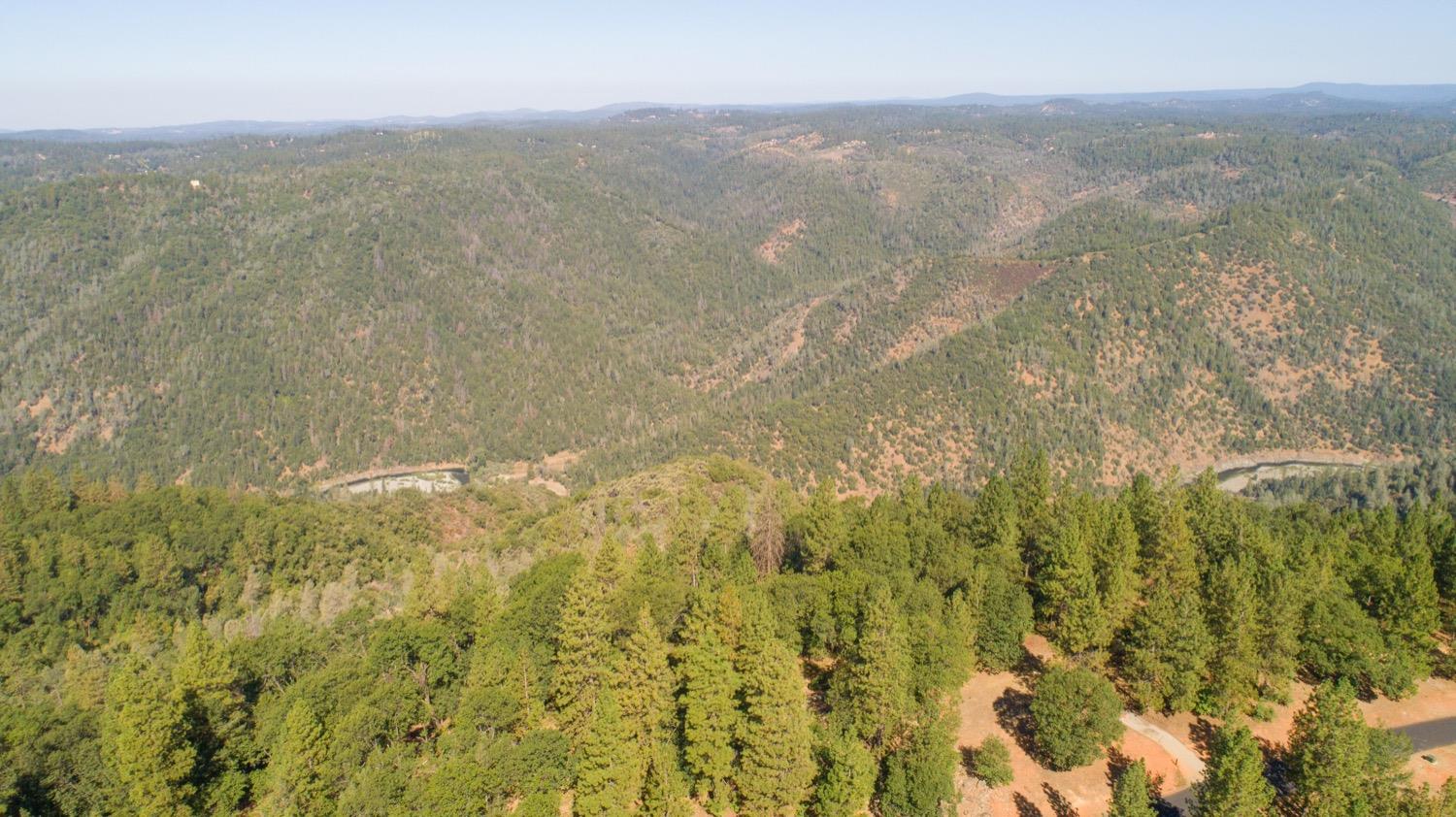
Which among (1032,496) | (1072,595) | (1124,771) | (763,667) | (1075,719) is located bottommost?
(1124,771)

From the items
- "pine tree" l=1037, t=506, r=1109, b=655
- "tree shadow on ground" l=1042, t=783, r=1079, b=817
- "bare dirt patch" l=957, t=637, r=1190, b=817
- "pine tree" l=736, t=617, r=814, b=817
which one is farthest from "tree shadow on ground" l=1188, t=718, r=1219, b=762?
"pine tree" l=736, t=617, r=814, b=817

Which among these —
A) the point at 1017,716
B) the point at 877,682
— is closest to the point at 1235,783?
the point at 877,682

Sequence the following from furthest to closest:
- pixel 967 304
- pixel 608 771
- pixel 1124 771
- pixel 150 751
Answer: pixel 967 304 → pixel 1124 771 → pixel 150 751 → pixel 608 771

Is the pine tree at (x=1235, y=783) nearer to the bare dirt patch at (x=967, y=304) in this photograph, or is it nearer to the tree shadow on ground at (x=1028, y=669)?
the tree shadow on ground at (x=1028, y=669)

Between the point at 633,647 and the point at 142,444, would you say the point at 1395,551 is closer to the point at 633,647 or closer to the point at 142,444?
the point at 633,647

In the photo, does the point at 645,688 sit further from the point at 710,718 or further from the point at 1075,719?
the point at 1075,719

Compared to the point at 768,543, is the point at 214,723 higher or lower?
higher
